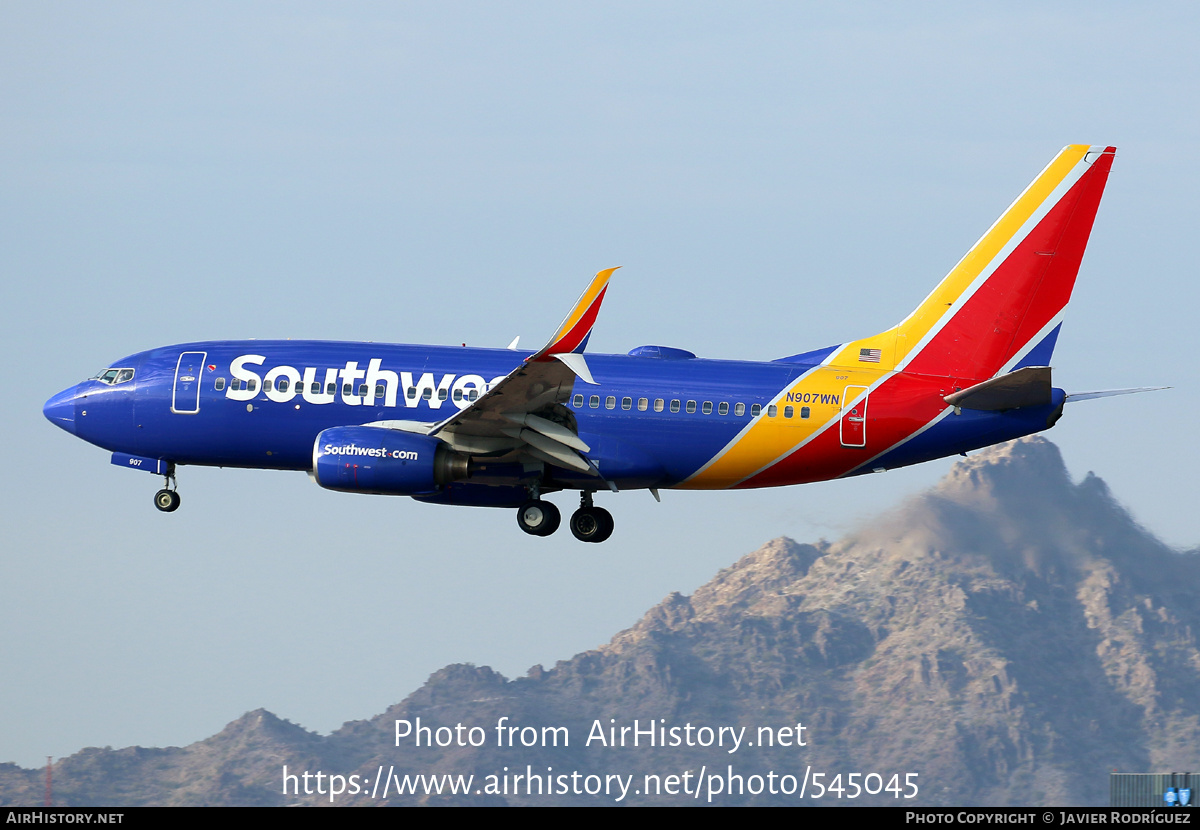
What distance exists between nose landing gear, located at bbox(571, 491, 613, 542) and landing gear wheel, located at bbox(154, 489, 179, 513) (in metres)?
13.2

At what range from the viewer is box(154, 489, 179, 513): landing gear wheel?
5225 centimetres

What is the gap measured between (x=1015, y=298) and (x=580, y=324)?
14.2m

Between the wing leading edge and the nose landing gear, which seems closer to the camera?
the wing leading edge

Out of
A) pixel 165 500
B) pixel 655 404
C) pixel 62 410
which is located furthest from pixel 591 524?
pixel 62 410

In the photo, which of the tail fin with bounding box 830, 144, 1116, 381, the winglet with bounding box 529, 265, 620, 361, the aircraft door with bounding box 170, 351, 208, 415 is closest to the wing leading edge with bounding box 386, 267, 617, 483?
the winglet with bounding box 529, 265, 620, 361

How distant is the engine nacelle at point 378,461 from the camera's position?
4619 cm

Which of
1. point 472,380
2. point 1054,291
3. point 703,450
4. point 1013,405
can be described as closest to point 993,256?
point 1054,291

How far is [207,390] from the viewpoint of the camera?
49750mm

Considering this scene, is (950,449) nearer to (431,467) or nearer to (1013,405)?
(1013,405)

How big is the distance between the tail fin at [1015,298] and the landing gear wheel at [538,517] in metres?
9.93

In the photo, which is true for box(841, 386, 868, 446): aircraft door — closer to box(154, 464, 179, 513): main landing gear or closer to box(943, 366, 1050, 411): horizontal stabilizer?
box(943, 366, 1050, 411): horizontal stabilizer

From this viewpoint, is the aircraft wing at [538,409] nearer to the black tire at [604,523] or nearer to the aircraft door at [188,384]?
the black tire at [604,523]

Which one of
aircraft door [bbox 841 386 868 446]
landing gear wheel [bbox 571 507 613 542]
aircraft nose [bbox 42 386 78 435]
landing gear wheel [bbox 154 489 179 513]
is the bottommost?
landing gear wheel [bbox 571 507 613 542]
